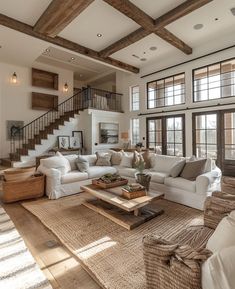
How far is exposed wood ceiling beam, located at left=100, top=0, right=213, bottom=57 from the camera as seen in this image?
4.17 metres

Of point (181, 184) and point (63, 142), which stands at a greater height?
point (63, 142)

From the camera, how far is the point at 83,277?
1.79m

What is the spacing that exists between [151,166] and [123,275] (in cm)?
319

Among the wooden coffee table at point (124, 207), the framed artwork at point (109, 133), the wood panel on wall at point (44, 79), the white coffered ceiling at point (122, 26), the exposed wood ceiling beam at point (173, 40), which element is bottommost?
the wooden coffee table at point (124, 207)

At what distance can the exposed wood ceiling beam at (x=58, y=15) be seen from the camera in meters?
3.97

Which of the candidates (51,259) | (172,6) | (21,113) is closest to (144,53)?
(172,6)

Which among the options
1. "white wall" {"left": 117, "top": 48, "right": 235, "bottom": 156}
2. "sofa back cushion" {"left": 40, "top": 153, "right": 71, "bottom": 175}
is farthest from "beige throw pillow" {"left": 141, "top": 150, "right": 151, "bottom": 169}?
"white wall" {"left": 117, "top": 48, "right": 235, "bottom": 156}

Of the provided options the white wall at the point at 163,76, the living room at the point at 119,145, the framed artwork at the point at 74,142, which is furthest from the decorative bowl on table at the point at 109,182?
the framed artwork at the point at 74,142

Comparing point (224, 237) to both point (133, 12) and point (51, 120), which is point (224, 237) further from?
point (51, 120)

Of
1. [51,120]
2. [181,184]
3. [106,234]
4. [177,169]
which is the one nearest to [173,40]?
[177,169]

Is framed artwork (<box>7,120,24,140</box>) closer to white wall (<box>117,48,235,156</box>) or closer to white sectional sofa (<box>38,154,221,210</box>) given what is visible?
white sectional sofa (<box>38,154,221,210</box>)

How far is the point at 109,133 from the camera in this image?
344 inches

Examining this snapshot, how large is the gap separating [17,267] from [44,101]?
7.70 meters

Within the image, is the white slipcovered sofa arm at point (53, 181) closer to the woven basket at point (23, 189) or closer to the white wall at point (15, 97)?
the woven basket at point (23, 189)
